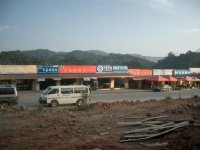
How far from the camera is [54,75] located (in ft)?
169

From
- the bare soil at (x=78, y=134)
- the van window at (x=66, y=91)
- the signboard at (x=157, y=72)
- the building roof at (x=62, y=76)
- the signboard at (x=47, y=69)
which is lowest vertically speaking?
the bare soil at (x=78, y=134)

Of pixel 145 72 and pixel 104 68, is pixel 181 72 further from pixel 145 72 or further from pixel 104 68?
→ pixel 104 68

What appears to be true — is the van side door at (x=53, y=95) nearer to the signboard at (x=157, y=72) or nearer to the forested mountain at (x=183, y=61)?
the signboard at (x=157, y=72)

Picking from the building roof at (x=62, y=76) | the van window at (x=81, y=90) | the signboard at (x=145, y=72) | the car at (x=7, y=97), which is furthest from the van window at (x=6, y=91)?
the signboard at (x=145, y=72)

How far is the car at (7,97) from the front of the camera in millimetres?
24230

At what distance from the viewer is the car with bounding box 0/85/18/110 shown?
24230mm

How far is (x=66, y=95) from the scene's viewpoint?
26.6 meters

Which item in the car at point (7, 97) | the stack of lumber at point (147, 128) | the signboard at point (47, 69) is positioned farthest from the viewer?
the signboard at point (47, 69)

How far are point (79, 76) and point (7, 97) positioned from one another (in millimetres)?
28853

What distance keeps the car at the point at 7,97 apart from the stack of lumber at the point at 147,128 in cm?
1174

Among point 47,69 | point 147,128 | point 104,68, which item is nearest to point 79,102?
point 147,128

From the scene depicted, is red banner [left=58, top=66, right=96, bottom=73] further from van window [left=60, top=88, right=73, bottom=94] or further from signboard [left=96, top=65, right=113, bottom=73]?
van window [left=60, top=88, right=73, bottom=94]

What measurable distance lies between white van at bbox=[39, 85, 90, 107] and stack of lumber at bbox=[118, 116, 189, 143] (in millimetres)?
10789

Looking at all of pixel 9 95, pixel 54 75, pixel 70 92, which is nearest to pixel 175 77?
pixel 54 75
